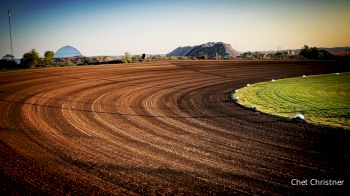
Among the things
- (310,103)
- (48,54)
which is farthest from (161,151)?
(48,54)

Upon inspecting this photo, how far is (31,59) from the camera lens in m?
30.9

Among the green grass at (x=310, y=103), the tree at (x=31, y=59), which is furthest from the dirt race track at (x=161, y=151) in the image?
the tree at (x=31, y=59)

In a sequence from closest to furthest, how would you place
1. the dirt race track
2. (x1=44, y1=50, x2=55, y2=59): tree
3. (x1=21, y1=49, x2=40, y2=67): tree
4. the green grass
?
the dirt race track → the green grass → (x1=21, y1=49, x2=40, y2=67): tree → (x1=44, y1=50, x2=55, y2=59): tree

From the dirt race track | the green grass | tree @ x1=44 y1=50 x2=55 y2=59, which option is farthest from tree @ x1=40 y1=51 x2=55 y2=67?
the green grass

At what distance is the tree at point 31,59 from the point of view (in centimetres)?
3072

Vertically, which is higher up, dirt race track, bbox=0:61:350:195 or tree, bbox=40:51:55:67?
tree, bbox=40:51:55:67

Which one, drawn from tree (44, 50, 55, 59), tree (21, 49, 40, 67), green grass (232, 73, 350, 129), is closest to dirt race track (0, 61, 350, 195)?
green grass (232, 73, 350, 129)

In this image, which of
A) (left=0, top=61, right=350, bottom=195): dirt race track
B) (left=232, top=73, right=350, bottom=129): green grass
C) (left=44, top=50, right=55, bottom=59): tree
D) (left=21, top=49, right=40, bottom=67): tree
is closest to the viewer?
(left=0, top=61, right=350, bottom=195): dirt race track

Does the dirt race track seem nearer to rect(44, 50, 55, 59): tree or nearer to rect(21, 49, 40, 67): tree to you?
rect(21, 49, 40, 67): tree

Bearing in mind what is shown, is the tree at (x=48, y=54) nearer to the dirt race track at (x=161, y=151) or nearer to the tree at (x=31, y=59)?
the tree at (x=31, y=59)

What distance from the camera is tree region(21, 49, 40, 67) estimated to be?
30.7 meters

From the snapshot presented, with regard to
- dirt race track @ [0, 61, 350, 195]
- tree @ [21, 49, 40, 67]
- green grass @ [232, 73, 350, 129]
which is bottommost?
dirt race track @ [0, 61, 350, 195]

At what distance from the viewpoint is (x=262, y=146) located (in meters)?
6.85

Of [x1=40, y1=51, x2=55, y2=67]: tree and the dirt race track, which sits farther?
[x1=40, y1=51, x2=55, y2=67]: tree
